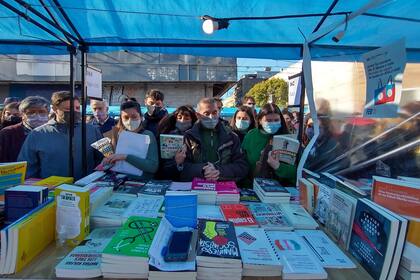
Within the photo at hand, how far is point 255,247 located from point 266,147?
57.5 inches

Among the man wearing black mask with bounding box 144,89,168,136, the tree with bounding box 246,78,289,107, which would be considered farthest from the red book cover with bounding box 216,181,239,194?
the tree with bounding box 246,78,289,107

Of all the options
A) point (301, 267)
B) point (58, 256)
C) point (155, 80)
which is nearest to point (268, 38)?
point (301, 267)

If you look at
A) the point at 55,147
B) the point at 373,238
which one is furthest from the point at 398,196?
the point at 55,147

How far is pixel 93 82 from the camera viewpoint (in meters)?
3.08

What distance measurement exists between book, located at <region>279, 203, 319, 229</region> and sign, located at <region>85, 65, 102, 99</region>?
7.19ft

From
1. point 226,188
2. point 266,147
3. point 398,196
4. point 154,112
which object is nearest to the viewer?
point 398,196

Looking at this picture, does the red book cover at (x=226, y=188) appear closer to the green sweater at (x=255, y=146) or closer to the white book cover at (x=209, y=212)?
the white book cover at (x=209, y=212)

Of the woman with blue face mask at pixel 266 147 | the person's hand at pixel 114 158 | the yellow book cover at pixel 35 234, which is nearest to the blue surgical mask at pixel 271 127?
the woman with blue face mask at pixel 266 147

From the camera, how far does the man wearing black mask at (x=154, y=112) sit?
3.75 m

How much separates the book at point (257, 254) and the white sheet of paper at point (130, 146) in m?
1.22

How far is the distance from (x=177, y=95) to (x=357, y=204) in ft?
49.7

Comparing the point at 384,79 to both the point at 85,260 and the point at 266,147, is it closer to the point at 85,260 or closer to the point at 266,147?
the point at 266,147

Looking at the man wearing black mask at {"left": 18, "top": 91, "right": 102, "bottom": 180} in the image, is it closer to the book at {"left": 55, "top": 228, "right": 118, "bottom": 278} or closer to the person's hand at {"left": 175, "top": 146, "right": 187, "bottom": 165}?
the person's hand at {"left": 175, "top": 146, "right": 187, "bottom": 165}

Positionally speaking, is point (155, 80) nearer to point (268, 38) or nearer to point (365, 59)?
point (268, 38)
